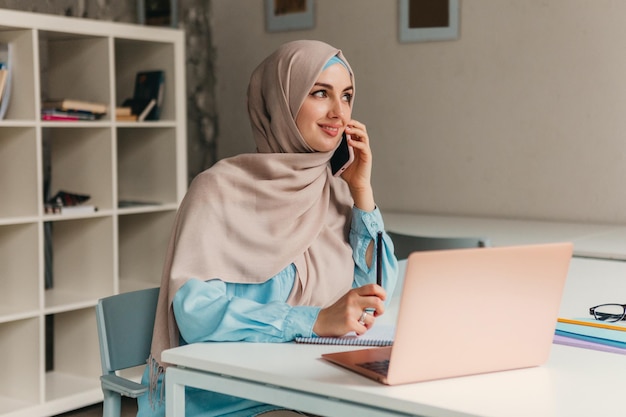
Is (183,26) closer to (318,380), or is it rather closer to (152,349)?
(152,349)

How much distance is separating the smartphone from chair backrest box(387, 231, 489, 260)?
0.65 meters

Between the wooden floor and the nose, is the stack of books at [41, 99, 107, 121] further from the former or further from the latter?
the nose

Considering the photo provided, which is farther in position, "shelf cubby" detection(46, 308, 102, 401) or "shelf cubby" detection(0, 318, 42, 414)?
"shelf cubby" detection(46, 308, 102, 401)

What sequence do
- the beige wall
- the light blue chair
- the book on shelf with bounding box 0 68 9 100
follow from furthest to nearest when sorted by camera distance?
the beige wall < the book on shelf with bounding box 0 68 9 100 < the light blue chair

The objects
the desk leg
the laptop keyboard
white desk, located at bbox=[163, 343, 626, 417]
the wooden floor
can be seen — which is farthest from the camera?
the wooden floor

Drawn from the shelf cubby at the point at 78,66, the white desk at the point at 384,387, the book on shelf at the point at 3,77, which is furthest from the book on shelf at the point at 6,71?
the white desk at the point at 384,387

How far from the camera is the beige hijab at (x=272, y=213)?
1.83 meters

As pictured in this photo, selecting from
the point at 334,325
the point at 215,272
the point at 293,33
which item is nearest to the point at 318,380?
the point at 334,325

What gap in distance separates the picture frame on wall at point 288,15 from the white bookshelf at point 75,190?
908mm

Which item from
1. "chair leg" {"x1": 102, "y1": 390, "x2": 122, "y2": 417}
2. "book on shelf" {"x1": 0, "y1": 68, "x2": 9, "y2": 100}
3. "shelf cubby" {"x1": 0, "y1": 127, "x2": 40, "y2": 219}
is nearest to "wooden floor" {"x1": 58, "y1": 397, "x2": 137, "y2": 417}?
"shelf cubby" {"x1": 0, "y1": 127, "x2": 40, "y2": 219}

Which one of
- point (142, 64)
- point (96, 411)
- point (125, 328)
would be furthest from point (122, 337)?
point (142, 64)

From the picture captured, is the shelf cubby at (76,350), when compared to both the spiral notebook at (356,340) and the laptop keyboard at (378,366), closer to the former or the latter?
the spiral notebook at (356,340)

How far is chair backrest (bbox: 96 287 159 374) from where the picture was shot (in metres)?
1.82

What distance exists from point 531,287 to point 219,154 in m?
3.68
